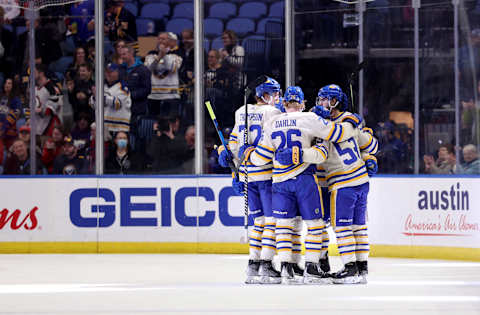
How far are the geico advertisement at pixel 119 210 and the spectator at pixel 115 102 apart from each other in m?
1.05

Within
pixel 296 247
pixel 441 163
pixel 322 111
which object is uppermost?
pixel 322 111

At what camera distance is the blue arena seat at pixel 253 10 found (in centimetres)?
987

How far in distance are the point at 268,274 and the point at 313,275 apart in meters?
0.31

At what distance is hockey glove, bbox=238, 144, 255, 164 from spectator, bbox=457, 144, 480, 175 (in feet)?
9.94

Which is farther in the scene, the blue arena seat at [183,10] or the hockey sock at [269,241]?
the blue arena seat at [183,10]

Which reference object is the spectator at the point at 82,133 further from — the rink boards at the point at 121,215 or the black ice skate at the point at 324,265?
the black ice skate at the point at 324,265

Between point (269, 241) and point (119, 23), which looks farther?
point (119, 23)

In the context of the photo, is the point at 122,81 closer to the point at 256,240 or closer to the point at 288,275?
the point at 256,240

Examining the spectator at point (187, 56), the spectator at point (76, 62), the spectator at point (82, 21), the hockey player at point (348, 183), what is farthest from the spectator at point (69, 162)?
the hockey player at point (348, 183)

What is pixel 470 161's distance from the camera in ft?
29.0

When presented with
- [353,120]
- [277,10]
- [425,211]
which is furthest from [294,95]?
[277,10]

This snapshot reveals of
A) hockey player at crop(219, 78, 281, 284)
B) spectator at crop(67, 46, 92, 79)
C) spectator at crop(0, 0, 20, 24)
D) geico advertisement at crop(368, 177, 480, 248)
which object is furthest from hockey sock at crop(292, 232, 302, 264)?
spectator at crop(0, 0, 20, 24)

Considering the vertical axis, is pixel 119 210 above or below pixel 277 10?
below

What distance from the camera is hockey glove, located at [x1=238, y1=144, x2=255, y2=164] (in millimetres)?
6539
